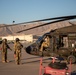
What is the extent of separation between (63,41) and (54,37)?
2.24 feet

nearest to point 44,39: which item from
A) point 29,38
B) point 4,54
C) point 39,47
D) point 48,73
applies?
point 39,47

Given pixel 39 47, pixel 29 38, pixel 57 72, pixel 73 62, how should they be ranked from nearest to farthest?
1. pixel 57 72
2. pixel 73 62
3. pixel 39 47
4. pixel 29 38

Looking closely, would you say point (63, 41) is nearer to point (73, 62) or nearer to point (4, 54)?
point (73, 62)

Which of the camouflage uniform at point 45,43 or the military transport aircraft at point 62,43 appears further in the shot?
the camouflage uniform at point 45,43

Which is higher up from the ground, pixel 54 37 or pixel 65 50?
pixel 54 37

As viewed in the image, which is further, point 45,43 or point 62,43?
point 45,43

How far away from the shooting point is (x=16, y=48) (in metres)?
14.4

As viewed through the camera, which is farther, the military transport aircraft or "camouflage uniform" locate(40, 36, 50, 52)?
"camouflage uniform" locate(40, 36, 50, 52)

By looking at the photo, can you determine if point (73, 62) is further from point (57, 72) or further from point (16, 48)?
point (57, 72)

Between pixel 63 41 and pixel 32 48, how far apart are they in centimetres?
225

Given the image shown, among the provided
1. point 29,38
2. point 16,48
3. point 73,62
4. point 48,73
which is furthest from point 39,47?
point 29,38

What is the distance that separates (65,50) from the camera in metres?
14.1

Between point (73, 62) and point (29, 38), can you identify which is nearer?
point (73, 62)

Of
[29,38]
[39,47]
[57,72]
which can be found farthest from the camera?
[29,38]
